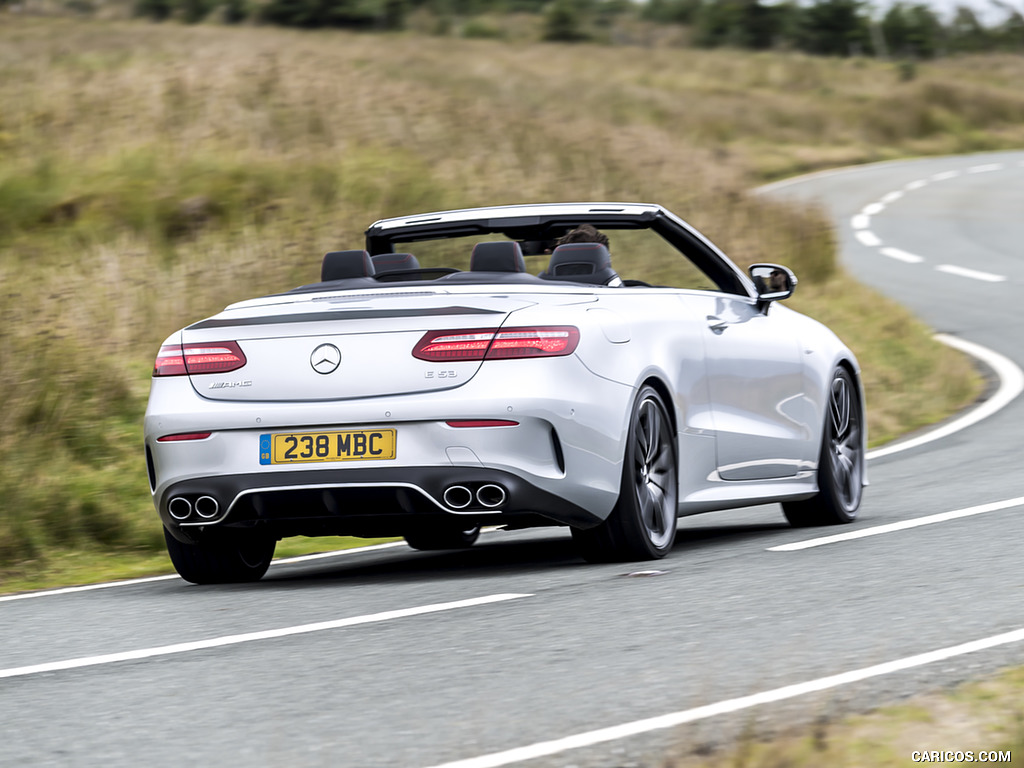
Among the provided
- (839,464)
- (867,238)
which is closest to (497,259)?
(839,464)

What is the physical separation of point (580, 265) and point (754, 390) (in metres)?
1.16

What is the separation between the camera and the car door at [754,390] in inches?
303

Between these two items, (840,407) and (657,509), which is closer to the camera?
(657,509)

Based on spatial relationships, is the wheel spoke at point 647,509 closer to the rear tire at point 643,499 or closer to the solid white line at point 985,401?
the rear tire at point 643,499

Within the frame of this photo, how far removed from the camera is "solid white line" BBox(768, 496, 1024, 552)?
7480mm

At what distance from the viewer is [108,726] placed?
14.1 feet

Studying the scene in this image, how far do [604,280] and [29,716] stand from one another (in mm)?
3627

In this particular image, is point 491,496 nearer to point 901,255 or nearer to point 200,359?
point 200,359

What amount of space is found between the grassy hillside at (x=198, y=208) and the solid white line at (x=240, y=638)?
273 centimetres

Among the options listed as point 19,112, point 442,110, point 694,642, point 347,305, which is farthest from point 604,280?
point 442,110

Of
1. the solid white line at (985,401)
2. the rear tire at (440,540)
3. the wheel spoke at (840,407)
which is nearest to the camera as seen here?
the rear tire at (440,540)

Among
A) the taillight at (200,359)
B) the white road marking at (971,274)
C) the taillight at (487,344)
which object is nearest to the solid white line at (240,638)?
the taillight at (487,344)

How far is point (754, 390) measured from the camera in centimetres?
800

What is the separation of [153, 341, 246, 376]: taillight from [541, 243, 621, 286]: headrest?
1444 mm
